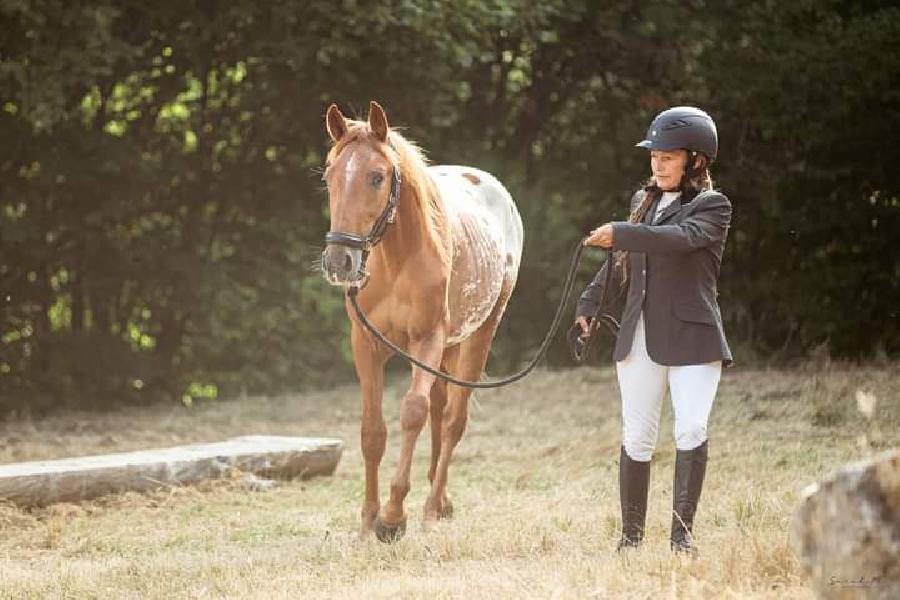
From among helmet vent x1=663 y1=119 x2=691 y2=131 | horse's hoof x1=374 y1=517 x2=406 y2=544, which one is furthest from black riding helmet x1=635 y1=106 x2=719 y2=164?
horse's hoof x1=374 y1=517 x2=406 y2=544

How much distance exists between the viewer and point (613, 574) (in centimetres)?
521

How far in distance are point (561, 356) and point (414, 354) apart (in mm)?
9409

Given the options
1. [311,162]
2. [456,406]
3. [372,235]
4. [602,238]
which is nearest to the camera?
[602,238]

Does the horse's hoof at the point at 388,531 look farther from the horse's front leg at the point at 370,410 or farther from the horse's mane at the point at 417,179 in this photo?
the horse's mane at the point at 417,179

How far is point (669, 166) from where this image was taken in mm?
5988

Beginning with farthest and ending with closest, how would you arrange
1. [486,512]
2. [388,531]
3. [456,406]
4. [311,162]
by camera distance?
1. [311,162]
2. [456,406]
3. [486,512]
4. [388,531]

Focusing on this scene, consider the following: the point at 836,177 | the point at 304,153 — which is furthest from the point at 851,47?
the point at 304,153

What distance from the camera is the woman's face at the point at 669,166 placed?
235 inches

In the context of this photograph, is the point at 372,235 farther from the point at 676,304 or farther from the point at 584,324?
the point at 676,304

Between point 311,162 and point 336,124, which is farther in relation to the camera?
point 311,162

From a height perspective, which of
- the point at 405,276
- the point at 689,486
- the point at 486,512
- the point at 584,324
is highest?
the point at 405,276

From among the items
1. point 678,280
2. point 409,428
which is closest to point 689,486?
point 678,280

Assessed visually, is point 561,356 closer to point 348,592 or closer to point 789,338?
point 789,338

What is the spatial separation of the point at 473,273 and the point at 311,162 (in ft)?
25.8
